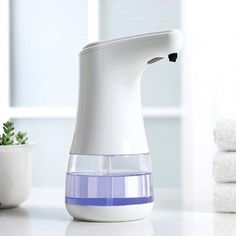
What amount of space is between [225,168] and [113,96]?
0.22 meters

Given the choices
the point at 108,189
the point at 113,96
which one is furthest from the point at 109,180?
the point at 113,96

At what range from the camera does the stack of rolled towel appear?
0.90m

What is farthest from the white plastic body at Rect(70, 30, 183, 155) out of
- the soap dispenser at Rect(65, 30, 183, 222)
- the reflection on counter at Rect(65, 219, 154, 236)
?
the reflection on counter at Rect(65, 219, 154, 236)

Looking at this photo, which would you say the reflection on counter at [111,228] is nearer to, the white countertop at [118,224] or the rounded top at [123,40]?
the white countertop at [118,224]

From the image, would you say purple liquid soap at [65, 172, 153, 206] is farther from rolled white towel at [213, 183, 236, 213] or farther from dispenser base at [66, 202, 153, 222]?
rolled white towel at [213, 183, 236, 213]

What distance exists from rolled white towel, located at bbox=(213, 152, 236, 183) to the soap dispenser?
124 millimetres

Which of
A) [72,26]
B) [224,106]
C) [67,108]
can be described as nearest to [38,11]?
[72,26]

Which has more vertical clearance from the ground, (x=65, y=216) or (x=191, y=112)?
(x=191, y=112)

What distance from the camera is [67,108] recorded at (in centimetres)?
211

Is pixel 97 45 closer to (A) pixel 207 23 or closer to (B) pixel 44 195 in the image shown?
(B) pixel 44 195

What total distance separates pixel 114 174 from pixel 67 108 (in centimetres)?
129

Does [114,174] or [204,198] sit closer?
[114,174]

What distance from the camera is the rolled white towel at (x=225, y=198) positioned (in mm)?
895

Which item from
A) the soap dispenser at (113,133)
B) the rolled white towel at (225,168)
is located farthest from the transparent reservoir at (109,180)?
the rolled white towel at (225,168)
